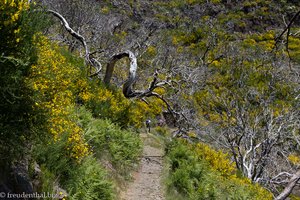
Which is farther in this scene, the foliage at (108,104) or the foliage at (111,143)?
the foliage at (108,104)

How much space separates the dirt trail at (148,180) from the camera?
23.0ft

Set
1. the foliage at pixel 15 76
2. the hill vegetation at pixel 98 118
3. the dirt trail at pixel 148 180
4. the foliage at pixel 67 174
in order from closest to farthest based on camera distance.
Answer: the foliage at pixel 15 76 < the hill vegetation at pixel 98 118 < the foliage at pixel 67 174 < the dirt trail at pixel 148 180

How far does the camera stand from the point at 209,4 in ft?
137

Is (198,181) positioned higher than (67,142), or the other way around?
(67,142)

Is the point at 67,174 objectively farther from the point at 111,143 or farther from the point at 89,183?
the point at 111,143

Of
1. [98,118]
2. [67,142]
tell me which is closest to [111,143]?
[98,118]

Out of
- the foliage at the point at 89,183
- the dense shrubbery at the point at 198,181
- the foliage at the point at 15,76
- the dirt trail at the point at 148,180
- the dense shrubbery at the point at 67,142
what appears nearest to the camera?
the foliage at the point at 15,76

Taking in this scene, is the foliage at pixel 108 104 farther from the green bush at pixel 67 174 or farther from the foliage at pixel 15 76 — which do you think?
the foliage at pixel 15 76

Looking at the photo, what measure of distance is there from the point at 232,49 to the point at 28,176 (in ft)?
95.1

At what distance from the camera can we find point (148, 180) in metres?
8.04

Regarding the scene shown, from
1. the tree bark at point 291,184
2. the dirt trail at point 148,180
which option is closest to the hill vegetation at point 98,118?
the tree bark at point 291,184

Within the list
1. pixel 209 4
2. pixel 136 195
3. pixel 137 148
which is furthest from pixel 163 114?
pixel 209 4

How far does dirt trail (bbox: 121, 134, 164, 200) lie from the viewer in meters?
7.01

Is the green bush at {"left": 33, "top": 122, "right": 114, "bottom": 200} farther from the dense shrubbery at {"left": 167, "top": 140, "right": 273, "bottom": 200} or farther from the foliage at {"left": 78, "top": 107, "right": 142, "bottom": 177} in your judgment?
the dense shrubbery at {"left": 167, "top": 140, "right": 273, "bottom": 200}
